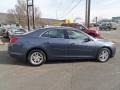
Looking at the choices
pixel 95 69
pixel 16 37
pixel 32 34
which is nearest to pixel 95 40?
pixel 95 69

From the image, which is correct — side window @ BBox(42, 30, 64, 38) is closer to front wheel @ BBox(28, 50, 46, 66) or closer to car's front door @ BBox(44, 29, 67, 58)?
car's front door @ BBox(44, 29, 67, 58)

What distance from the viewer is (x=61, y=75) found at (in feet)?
24.6

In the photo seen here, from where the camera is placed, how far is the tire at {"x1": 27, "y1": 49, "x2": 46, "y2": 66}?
9141 millimetres

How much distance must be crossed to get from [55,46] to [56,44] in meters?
0.09

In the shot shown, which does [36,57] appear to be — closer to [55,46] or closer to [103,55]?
[55,46]

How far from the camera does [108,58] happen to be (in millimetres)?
10141

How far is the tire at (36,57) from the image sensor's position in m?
9.14

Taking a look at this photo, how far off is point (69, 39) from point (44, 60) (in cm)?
129

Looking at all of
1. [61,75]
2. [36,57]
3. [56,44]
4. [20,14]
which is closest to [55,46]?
[56,44]

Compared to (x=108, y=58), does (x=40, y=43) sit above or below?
above

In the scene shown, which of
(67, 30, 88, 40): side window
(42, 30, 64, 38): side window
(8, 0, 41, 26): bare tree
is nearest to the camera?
(42, 30, 64, 38): side window

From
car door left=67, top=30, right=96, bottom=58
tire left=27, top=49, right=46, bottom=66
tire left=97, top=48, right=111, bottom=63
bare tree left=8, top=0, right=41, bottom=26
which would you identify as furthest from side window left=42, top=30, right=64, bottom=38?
bare tree left=8, top=0, right=41, bottom=26

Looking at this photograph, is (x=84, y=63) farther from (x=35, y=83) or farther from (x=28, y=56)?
(x=35, y=83)

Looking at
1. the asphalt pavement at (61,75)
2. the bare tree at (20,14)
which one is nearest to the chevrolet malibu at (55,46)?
the asphalt pavement at (61,75)
